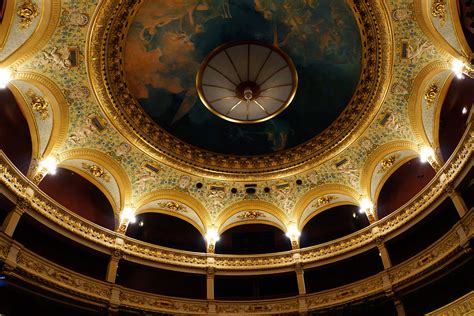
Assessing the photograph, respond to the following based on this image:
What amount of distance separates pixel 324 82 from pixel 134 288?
13459 millimetres

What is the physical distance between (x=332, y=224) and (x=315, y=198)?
1.66 metres

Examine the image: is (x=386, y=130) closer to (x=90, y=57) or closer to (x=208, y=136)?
(x=208, y=136)

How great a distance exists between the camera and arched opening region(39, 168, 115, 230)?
54.4 feet

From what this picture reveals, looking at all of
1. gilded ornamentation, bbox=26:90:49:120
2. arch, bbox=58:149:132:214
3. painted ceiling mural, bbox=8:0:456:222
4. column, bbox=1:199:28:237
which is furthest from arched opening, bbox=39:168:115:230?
gilded ornamentation, bbox=26:90:49:120

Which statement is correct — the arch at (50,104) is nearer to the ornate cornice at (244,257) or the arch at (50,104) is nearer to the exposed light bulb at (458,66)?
the ornate cornice at (244,257)

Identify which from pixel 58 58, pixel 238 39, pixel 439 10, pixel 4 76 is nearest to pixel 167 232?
pixel 58 58

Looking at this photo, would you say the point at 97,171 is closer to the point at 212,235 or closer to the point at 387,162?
the point at 212,235

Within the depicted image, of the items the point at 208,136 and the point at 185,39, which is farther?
the point at 208,136

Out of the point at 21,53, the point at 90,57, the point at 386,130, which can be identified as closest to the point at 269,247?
the point at 386,130

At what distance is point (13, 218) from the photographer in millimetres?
13336

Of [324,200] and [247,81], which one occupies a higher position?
[247,81]

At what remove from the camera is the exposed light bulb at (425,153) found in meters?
16.3

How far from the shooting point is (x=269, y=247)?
68.3 feet

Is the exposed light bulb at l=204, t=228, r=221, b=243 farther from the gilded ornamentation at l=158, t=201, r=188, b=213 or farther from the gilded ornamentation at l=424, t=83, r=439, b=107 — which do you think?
the gilded ornamentation at l=424, t=83, r=439, b=107
